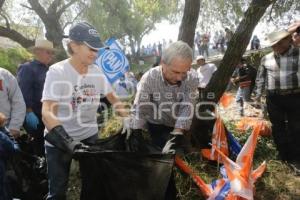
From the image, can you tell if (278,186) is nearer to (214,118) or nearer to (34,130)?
(214,118)

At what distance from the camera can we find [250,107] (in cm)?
810

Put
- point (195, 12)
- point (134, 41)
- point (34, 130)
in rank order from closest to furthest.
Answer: point (34, 130)
point (195, 12)
point (134, 41)

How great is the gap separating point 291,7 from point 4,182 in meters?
5.91

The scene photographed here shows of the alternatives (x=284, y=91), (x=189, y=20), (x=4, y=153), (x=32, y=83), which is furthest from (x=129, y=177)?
(x=189, y=20)

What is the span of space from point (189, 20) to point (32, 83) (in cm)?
257

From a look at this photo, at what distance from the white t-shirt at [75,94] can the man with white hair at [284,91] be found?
8.07ft

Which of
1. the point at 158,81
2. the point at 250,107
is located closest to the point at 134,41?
the point at 250,107

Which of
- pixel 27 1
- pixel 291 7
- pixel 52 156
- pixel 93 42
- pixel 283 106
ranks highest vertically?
pixel 27 1

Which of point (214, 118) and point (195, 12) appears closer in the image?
point (214, 118)

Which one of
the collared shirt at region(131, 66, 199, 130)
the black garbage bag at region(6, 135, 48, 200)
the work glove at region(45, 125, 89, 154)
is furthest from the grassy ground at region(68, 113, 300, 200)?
the work glove at region(45, 125, 89, 154)

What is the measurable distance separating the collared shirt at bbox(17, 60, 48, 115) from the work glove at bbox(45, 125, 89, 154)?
2.12 metres

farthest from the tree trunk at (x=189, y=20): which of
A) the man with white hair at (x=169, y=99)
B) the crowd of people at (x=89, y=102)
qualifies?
the man with white hair at (x=169, y=99)

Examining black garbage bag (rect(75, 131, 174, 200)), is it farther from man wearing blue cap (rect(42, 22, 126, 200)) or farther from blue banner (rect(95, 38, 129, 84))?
blue banner (rect(95, 38, 129, 84))

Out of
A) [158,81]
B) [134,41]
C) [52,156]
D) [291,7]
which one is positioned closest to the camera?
[52,156]
